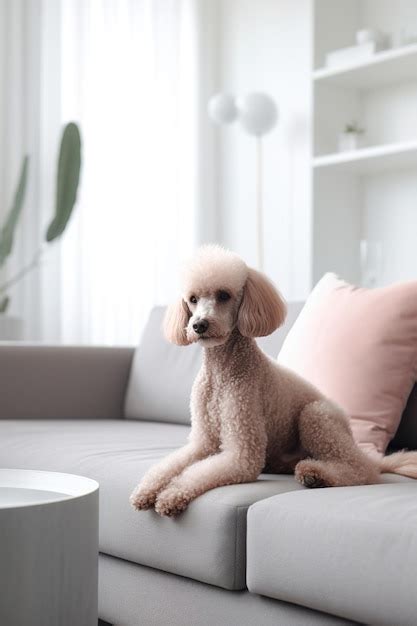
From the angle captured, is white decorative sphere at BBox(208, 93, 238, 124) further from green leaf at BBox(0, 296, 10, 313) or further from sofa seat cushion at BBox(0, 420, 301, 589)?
sofa seat cushion at BBox(0, 420, 301, 589)

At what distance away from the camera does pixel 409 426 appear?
2.00 meters

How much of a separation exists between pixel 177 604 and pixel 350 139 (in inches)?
115

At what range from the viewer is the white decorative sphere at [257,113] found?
423 centimetres

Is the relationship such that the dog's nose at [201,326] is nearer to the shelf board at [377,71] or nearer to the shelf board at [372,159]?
the shelf board at [372,159]

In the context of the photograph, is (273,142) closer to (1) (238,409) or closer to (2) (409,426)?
(2) (409,426)

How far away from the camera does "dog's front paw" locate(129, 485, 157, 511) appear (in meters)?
1.62

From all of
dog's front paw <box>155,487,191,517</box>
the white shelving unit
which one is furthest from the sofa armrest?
the white shelving unit

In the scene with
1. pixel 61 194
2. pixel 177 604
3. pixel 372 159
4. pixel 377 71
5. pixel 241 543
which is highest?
pixel 377 71

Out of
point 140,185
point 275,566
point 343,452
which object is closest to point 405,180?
point 140,185

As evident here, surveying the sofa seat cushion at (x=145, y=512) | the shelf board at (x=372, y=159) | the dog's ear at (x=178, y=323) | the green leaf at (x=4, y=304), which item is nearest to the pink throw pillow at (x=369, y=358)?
the sofa seat cushion at (x=145, y=512)

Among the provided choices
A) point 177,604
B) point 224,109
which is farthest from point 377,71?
point 177,604

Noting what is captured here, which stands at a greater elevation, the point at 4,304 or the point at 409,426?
the point at 4,304

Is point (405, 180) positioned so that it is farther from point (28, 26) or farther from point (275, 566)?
point (275, 566)

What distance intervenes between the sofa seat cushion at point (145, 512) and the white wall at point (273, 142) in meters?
2.30
